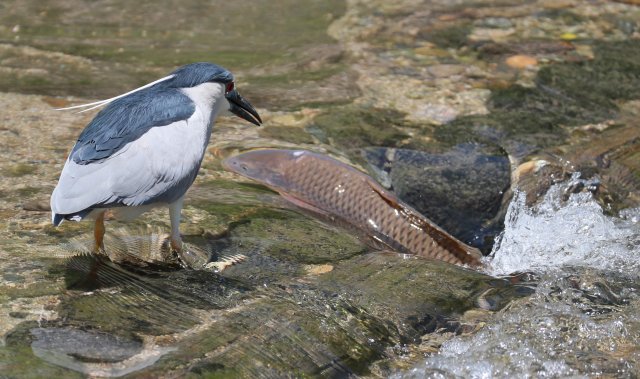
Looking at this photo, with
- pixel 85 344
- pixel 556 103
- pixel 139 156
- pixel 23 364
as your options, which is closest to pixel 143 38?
pixel 556 103

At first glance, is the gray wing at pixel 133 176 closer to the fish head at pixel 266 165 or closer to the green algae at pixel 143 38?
the fish head at pixel 266 165

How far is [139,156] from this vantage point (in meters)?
4.02

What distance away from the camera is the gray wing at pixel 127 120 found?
13.1 ft

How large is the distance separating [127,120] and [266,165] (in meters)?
1.29

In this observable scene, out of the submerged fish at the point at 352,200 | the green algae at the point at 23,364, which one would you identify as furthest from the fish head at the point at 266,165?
the green algae at the point at 23,364

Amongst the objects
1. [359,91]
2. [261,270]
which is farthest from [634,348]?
[359,91]

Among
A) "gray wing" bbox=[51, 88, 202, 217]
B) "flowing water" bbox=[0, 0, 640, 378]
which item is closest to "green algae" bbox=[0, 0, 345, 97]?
"flowing water" bbox=[0, 0, 640, 378]

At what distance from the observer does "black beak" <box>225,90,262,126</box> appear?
471 centimetres

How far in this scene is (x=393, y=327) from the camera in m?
3.94

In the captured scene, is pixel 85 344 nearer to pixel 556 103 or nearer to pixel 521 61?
pixel 556 103

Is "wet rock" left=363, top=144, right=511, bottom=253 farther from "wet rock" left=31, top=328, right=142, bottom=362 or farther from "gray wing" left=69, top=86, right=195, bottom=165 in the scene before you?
"wet rock" left=31, top=328, right=142, bottom=362

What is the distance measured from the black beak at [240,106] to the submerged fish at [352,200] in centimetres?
37

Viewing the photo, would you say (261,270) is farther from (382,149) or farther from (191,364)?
(382,149)

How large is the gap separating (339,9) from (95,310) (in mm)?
5302
